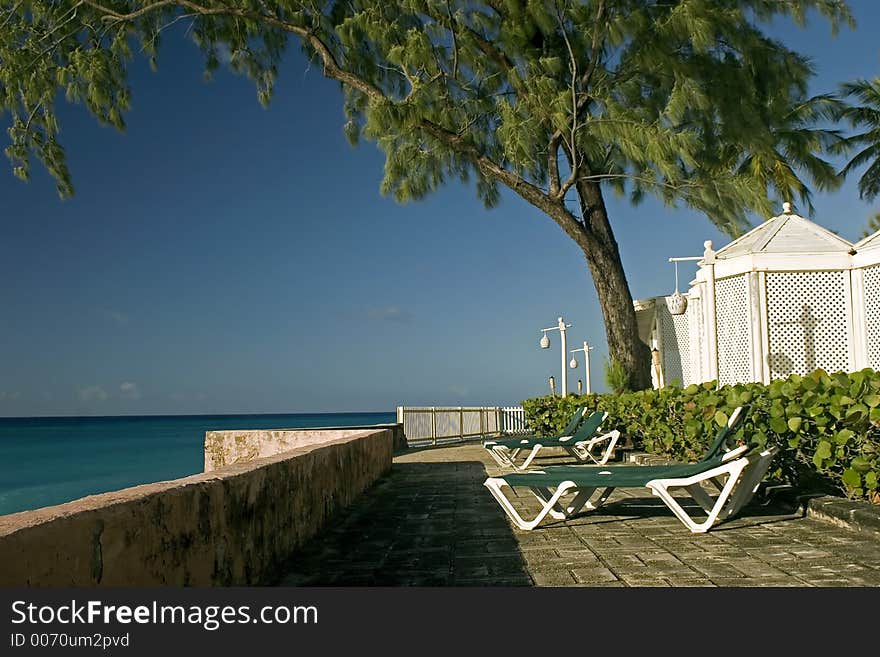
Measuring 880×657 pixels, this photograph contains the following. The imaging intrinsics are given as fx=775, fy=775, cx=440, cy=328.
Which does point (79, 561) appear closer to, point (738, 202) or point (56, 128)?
point (738, 202)

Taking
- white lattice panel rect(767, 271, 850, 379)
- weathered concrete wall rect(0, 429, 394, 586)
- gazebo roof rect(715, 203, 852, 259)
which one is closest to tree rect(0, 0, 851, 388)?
gazebo roof rect(715, 203, 852, 259)

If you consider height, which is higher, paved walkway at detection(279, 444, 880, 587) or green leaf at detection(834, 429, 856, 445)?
green leaf at detection(834, 429, 856, 445)

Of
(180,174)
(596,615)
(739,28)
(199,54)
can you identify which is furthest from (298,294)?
(596,615)

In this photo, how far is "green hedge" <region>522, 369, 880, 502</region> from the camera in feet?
16.7

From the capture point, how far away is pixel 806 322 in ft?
38.4

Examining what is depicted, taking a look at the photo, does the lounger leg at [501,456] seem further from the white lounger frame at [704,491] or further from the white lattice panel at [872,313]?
the white lattice panel at [872,313]

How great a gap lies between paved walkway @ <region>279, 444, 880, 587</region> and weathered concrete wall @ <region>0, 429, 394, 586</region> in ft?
0.85

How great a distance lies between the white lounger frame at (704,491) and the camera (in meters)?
5.03

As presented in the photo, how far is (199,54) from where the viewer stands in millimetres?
14438

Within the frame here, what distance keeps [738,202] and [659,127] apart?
183 centimetres

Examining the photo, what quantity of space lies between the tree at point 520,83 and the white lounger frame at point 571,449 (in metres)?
1.96

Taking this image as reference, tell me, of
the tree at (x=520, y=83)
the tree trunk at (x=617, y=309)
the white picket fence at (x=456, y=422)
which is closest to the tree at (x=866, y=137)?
the white picket fence at (x=456, y=422)

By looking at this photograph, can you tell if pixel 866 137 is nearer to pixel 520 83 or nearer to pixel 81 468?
pixel 520 83

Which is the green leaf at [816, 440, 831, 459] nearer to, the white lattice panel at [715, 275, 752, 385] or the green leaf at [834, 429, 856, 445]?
the green leaf at [834, 429, 856, 445]
